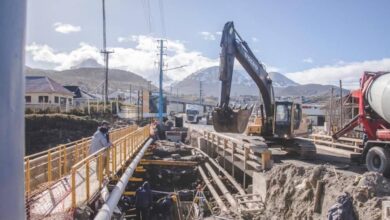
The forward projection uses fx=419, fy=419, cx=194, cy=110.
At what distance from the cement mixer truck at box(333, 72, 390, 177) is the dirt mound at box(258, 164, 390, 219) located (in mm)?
1795

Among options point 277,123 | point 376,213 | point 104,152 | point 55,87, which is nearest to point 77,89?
point 55,87

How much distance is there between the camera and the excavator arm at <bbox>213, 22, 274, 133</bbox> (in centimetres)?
1587

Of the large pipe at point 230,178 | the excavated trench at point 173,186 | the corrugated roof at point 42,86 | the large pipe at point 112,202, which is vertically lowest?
the excavated trench at point 173,186

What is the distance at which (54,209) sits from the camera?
24.6 feet

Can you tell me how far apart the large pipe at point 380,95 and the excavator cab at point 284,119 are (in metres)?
5.21

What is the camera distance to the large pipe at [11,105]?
1.53 meters

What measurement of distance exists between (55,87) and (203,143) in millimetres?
34562

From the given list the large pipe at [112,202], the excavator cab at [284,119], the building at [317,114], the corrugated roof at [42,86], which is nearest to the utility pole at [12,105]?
the large pipe at [112,202]

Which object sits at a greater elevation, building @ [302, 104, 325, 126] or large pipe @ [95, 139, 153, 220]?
building @ [302, 104, 325, 126]

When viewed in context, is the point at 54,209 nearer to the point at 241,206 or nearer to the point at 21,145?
the point at 241,206

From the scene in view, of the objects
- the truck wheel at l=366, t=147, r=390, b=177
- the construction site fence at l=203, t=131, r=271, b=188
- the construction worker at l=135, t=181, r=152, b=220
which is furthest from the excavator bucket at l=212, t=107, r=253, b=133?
the truck wheel at l=366, t=147, r=390, b=177

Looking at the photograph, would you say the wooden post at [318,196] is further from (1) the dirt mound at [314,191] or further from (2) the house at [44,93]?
(2) the house at [44,93]

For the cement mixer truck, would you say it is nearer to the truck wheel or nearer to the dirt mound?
the truck wheel

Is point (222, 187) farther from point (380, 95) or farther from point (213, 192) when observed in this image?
point (380, 95)
